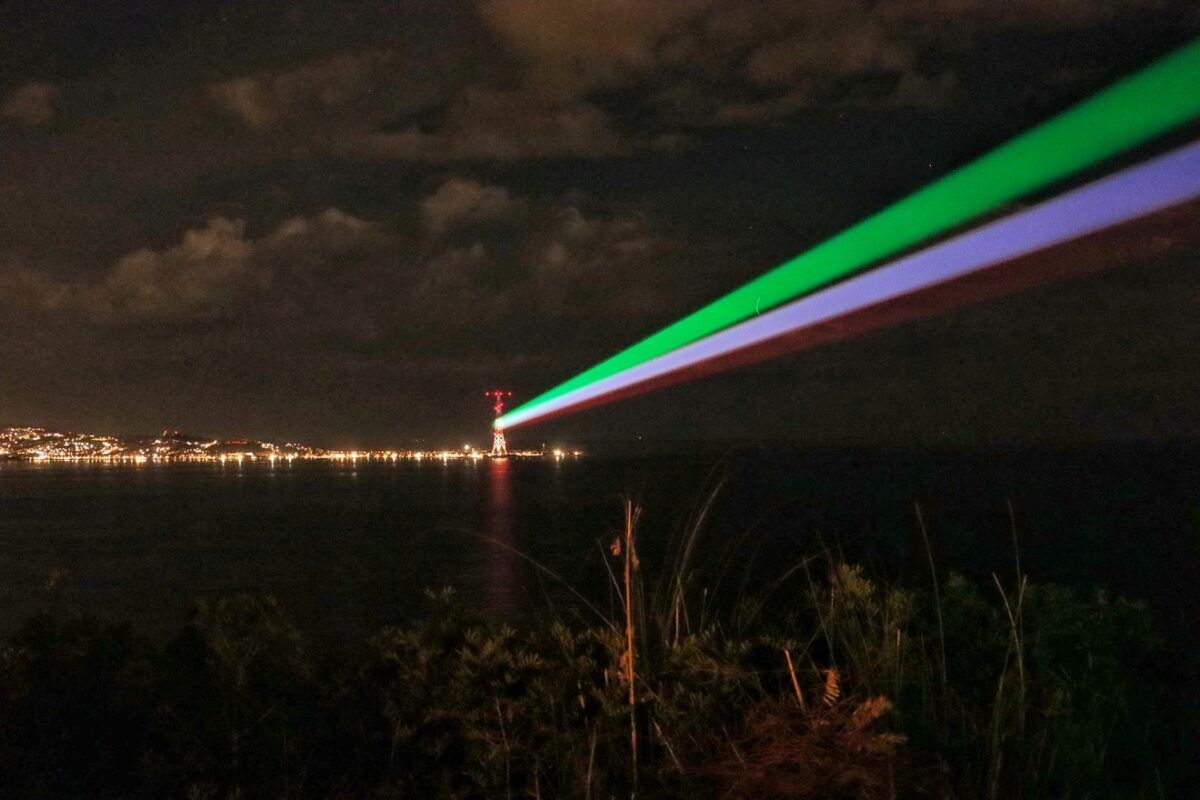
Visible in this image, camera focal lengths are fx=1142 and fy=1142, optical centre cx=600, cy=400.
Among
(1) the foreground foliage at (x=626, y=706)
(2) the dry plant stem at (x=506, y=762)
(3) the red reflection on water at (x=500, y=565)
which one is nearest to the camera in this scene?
(1) the foreground foliage at (x=626, y=706)

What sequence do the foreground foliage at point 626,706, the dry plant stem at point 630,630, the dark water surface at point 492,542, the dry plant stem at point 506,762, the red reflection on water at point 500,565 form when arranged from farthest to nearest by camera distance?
the red reflection on water at point 500,565
the dark water surface at point 492,542
the dry plant stem at point 506,762
the dry plant stem at point 630,630
the foreground foliage at point 626,706

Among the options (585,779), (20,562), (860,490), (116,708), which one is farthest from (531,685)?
(860,490)

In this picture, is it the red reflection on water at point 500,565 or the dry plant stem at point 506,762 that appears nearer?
the dry plant stem at point 506,762

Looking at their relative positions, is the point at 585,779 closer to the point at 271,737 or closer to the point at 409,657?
the point at 409,657

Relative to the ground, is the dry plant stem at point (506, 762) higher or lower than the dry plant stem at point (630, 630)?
lower

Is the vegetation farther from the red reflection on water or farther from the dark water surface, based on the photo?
the red reflection on water

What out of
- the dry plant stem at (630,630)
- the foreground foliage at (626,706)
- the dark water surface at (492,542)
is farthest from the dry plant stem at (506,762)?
the dark water surface at (492,542)

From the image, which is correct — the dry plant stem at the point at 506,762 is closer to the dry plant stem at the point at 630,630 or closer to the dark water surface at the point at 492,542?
the dry plant stem at the point at 630,630

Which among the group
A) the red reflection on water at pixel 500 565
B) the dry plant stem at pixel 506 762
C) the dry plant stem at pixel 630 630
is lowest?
the red reflection on water at pixel 500 565
